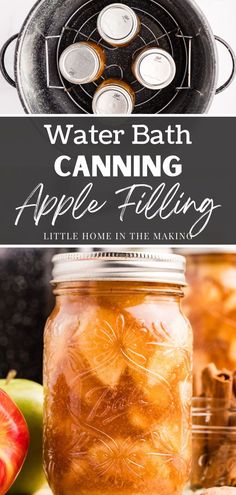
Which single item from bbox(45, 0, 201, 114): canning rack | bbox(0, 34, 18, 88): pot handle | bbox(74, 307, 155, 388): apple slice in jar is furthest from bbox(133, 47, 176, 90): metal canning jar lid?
bbox(74, 307, 155, 388): apple slice in jar

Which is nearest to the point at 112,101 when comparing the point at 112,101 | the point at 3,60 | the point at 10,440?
the point at 112,101

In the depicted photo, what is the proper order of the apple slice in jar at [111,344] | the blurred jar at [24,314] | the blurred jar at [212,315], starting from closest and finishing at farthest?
1. the apple slice in jar at [111,344]
2. the blurred jar at [212,315]
3. the blurred jar at [24,314]

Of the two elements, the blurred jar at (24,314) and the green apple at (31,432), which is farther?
the blurred jar at (24,314)

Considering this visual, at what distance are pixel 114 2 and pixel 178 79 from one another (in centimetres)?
10

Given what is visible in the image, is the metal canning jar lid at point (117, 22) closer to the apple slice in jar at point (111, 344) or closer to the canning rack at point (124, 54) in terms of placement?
the canning rack at point (124, 54)

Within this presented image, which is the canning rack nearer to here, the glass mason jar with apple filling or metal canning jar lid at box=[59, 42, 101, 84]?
metal canning jar lid at box=[59, 42, 101, 84]

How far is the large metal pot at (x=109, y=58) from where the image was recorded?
726 millimetres

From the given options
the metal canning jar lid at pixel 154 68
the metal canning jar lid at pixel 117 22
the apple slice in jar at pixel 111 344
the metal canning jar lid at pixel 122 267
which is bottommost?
the apple slice in jar at pixel 111 344

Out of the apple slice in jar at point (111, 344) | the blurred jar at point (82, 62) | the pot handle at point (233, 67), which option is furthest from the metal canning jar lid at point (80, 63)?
the apple slice in jar at point (111, 344)

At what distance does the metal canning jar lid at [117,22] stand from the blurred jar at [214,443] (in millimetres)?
365

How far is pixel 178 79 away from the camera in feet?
2.42

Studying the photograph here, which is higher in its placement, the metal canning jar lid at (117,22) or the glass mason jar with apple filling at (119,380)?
the metal canning jar lid at (117,22)

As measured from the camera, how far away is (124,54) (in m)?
0.74

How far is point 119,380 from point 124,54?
0.33 metres
